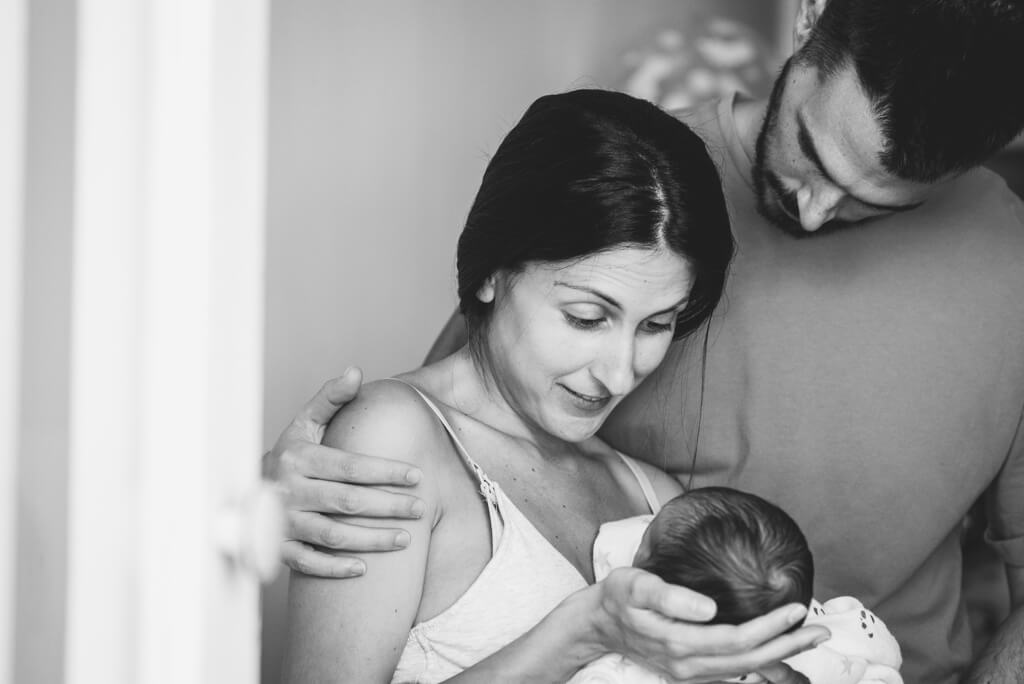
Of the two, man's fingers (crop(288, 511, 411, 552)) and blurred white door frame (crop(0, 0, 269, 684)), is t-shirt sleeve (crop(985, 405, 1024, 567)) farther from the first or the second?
blurred white door frame (crop(0, 0, 269, 684))

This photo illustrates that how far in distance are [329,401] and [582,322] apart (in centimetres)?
37

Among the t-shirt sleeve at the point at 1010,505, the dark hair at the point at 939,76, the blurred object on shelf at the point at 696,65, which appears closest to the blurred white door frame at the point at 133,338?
the dark hair at the point at 939,76

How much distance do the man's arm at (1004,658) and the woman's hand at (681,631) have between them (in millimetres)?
790

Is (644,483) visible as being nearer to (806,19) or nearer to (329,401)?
(329,401)

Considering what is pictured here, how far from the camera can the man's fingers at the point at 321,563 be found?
1317 millimetres

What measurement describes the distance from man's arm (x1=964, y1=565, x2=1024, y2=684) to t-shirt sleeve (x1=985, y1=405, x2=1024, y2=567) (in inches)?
4.9

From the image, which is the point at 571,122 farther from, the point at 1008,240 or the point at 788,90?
the point at 1008,240

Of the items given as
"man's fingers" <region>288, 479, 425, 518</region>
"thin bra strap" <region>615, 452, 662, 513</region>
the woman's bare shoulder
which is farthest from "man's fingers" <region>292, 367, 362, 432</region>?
"thin bra strap" <region>615, 452, 662, 513</region>

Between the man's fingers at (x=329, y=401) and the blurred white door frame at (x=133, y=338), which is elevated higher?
the blurred white door frame at (x=133, y=338)

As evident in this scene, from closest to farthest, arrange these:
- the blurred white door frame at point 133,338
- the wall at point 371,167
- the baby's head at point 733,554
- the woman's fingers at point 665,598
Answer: the blurred white door frame at point 133,338 < the woman's fingers at point 665,598 < the baby's head at point 733,554 < the wall at point 371,167

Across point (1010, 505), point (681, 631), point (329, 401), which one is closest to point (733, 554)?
point (681, 631)

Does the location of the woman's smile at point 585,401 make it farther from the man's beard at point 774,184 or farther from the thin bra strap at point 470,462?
the man's beard at point 774,184

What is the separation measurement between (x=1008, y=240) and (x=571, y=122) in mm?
991

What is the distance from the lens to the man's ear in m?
1.78
